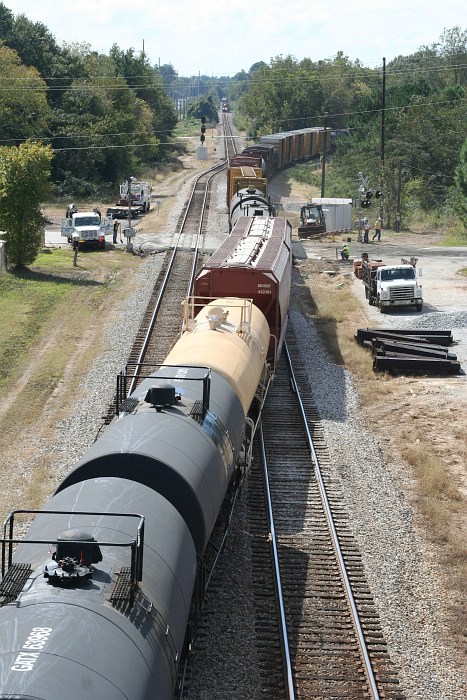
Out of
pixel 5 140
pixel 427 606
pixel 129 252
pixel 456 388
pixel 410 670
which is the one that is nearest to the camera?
pixel 410 670

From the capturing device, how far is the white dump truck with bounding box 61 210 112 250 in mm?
45438

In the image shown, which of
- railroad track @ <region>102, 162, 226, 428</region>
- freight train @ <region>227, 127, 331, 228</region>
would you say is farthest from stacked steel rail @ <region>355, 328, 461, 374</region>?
freight train @ <region>227, 127, 331, 228</region>

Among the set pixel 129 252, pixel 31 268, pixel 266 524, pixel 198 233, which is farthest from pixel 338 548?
pixel 198 233

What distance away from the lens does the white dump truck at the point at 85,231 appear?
45.4 metres

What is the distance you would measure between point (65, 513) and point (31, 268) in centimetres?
3275

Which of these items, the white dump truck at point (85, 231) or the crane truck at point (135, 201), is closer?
the white dump truck at point (85, 231)

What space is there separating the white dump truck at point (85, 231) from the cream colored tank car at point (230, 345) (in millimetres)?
27115

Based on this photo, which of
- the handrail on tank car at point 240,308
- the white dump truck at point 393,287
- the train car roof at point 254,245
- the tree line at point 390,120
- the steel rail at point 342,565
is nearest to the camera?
the steel rail at point 342,565

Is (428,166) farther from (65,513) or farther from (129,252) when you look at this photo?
(65,513)

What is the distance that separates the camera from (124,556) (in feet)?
27.1

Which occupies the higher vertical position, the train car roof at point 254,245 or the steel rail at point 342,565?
the train car roof at point 254,245

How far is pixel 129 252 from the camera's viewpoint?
44688 mm

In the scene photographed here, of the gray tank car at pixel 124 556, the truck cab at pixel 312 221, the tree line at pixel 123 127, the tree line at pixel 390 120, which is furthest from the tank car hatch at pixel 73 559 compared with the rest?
the tree line at pixel 390 120

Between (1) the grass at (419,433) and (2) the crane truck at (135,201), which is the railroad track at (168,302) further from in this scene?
(1) the grass at (419,433)
